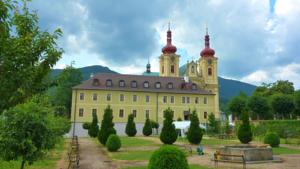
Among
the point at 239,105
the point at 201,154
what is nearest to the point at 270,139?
the point at 201,154

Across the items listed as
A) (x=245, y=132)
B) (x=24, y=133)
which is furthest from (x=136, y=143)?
(x=24, y=133)

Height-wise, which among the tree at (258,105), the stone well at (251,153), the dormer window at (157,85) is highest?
the dormer window at (157,85)

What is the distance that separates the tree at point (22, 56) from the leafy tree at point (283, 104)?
65.3 metres

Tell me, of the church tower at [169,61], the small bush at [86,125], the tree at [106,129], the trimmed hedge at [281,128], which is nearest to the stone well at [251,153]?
the tree at [106,129]

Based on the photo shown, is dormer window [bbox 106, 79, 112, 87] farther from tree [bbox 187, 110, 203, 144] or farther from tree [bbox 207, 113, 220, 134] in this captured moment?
tree [bbox 187, 110, 203, 144]

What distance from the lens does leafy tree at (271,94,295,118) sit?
65562 mm

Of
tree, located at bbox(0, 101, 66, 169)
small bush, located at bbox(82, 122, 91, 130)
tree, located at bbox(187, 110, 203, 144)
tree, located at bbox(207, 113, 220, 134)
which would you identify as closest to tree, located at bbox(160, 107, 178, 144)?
tree, located at bbox(187, 110, 203, 144)

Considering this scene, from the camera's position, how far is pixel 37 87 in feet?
22.8

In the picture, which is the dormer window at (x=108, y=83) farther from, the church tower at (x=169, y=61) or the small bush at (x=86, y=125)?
the church tower at (x=169, y=61)

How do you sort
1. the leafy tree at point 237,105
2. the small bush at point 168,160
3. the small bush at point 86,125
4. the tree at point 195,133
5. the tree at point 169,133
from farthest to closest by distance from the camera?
1. the leafy tree at point 237,105
2. the small bush at point 86,125
3. the tree at point 195,133
4. the tree at point 169,133
5. the small bush at point 168,160

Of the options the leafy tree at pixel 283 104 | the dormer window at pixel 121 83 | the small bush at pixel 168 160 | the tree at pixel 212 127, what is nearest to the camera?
the small bush at pixel 168 160

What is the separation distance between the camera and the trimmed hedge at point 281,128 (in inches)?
1711

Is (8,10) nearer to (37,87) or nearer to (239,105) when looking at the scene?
(37,87)

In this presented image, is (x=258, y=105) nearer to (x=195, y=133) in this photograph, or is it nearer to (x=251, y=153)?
(x=195, y=133)
